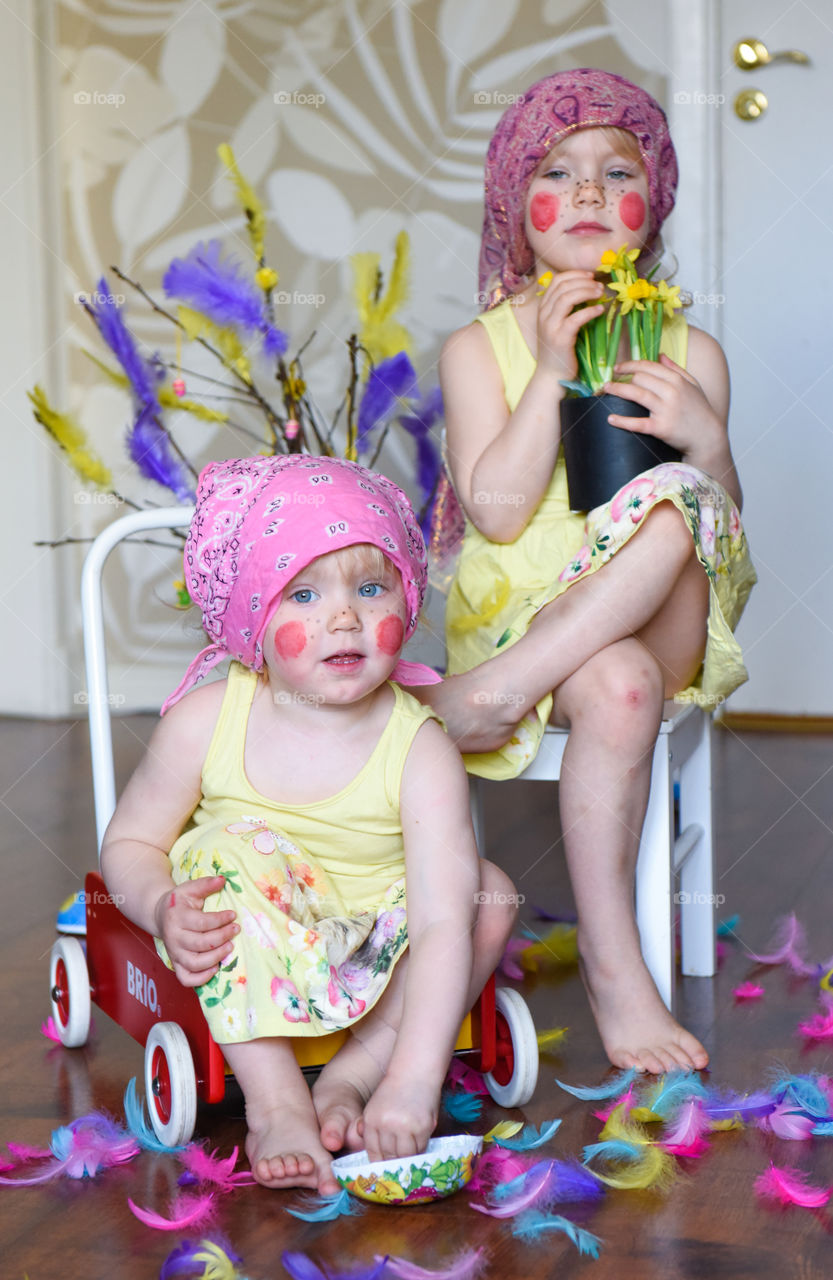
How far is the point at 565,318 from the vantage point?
142 centimetres

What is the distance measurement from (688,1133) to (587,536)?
1.76 feet

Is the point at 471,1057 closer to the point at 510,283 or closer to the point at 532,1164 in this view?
the point at 532,1164

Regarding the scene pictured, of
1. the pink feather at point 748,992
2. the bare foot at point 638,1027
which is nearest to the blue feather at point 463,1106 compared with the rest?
the bare foot at point 638,1027

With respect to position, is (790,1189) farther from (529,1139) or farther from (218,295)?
(218,295)

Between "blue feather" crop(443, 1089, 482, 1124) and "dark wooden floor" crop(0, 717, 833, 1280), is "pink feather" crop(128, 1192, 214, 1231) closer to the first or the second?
"dark wooden floor" crop(0, 717, 833, 1280)

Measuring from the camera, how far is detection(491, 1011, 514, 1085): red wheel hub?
1160mm

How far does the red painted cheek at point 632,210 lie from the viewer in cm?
149

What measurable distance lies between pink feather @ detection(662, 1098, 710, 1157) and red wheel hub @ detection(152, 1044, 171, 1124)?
1.21ft

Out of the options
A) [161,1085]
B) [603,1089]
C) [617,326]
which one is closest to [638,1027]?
[603,1089]

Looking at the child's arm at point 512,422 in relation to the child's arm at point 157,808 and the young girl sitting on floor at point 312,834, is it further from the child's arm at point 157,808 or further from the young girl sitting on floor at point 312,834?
the child's arm at point 157,808

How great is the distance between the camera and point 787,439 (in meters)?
2.68

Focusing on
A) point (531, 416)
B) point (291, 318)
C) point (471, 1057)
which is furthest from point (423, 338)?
point (471, 1057)

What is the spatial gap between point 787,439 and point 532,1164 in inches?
74.6

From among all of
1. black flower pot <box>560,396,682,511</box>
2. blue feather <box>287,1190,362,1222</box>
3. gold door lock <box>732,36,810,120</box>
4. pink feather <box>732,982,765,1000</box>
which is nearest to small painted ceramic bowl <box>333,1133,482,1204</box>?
blue feather <box>287,1190,362,1222</box>
